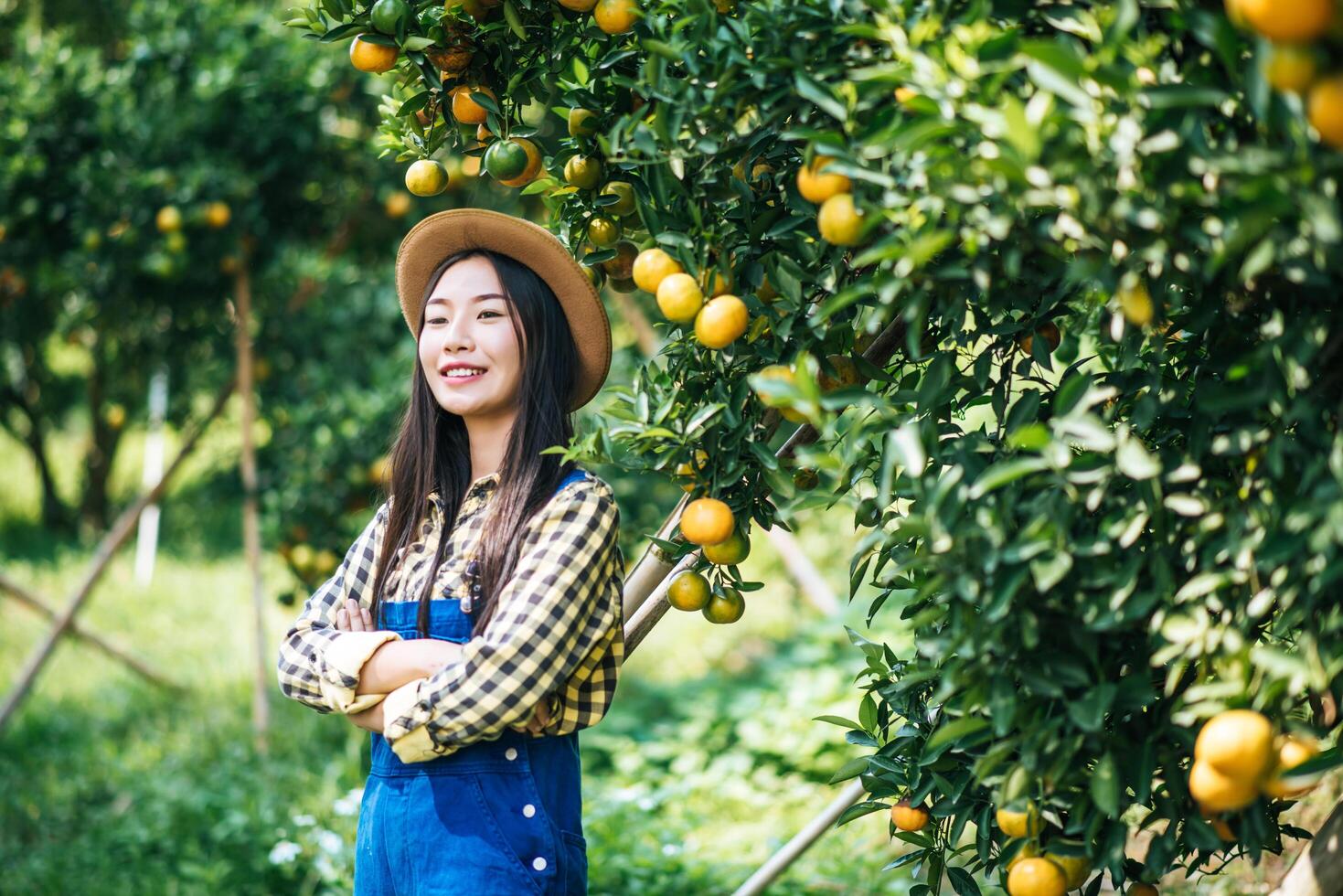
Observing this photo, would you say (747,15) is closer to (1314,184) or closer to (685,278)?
(685,278)

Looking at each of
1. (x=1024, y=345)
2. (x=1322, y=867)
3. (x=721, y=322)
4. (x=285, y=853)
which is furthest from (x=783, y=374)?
(x=285, y=853)

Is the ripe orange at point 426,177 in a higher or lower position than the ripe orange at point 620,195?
higher

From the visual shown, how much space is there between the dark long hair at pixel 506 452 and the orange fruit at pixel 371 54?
0.30m

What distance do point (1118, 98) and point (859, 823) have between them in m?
2.99

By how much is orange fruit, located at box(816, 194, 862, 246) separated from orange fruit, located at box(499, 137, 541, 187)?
→ 621 mm

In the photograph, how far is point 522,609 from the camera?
1586 millimetres

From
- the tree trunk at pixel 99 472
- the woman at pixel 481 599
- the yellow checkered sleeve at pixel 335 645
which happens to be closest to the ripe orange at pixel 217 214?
the woman at pixel 481 599

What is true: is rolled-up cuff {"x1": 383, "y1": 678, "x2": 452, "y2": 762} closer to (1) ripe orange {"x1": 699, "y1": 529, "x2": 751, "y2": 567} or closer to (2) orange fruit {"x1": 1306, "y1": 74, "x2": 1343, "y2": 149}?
(1) ripe orange {"x1": 699, "y1": 529, "x2": 751, "y2": 567}

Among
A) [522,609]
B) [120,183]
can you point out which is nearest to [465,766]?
[522,609]

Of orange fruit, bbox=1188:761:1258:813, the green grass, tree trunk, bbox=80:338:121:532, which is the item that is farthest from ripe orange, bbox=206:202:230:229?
tree trunk, bbox=80:338:121:532

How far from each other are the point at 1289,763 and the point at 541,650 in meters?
0.88

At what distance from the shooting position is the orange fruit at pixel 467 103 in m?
1.84

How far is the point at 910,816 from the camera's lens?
5.53 feet

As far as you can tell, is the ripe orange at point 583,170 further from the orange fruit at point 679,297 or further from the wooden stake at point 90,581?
the wooden stake at point 90,581
